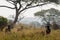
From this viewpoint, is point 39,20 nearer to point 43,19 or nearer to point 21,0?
point 43,19

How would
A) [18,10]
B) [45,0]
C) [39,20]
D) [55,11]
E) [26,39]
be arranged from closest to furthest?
[26,39] → [18,10] → [45,0] → [55,11] → [39,20]

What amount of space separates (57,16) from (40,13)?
2872 mm

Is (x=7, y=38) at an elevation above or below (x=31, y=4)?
above

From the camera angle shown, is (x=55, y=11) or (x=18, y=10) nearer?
(x=18, y=10)

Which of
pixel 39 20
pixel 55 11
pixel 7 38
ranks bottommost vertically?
pixel 39 20

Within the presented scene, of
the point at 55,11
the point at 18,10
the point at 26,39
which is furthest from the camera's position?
the point at 55,11

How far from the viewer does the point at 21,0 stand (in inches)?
835

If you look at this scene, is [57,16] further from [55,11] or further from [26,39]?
[26,39]

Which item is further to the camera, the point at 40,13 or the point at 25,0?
the point at 40,13

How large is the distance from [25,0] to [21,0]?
77 centimetres

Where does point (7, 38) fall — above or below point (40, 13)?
above

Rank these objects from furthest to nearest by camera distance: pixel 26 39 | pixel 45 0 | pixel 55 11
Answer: pixel 55 11 → pixel 45 0 → pixel 26 39

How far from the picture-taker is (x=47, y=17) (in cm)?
3500

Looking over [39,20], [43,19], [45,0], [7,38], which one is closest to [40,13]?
[43,19]
